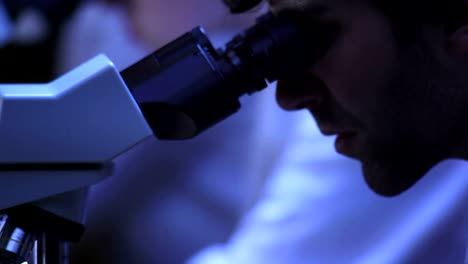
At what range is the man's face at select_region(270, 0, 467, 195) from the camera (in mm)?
606

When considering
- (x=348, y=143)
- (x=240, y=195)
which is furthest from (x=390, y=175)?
(x=240, y=195)

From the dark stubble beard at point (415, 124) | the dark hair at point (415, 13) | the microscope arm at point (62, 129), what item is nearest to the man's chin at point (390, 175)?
the dark stubble beard at point (415, 124)

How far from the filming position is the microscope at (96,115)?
0.48m

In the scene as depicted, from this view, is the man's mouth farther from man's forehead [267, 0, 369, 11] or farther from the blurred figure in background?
the blurred figure in background

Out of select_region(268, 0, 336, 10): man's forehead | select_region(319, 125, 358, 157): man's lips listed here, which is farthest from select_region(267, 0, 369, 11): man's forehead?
select_region(319, 125, 358, 157): man's lips

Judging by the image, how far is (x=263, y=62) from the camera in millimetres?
554

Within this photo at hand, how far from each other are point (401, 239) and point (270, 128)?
0.31 metres

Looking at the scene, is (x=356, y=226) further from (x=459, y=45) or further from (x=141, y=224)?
(x=141, y=224)

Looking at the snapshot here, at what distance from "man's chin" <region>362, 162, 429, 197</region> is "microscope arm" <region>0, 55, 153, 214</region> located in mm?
265

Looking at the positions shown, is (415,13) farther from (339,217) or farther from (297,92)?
(339,217)

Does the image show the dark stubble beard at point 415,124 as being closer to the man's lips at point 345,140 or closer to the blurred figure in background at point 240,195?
the man's lips at point 345,140

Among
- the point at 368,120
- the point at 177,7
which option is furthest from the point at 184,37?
the point at 177,7

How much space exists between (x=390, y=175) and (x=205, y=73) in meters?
0.24

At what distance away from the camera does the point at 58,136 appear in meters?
0.48
